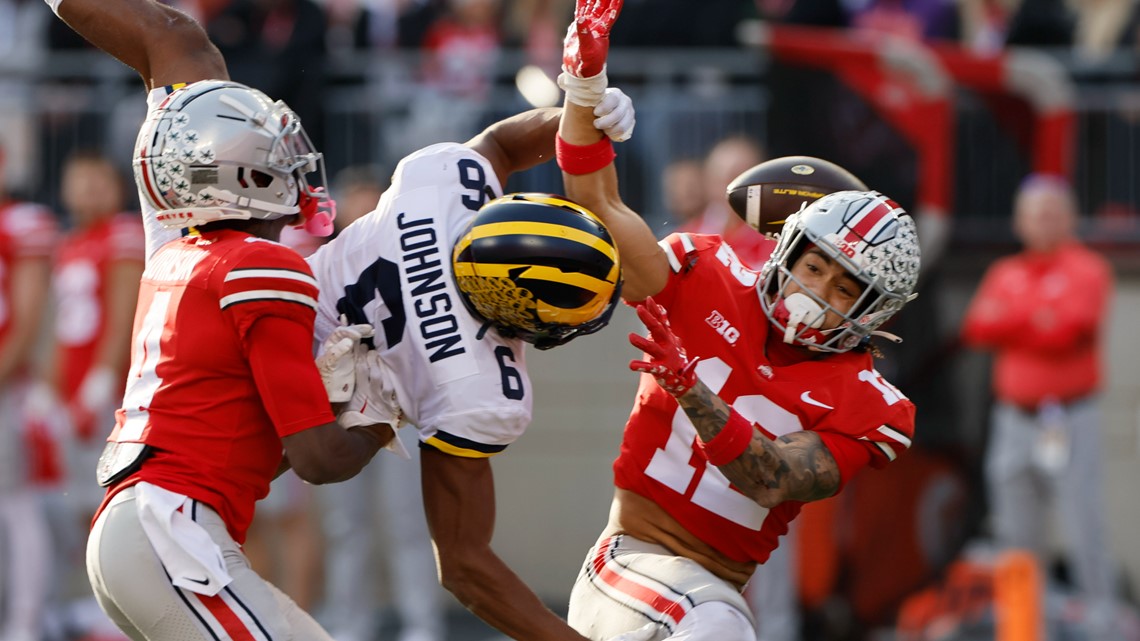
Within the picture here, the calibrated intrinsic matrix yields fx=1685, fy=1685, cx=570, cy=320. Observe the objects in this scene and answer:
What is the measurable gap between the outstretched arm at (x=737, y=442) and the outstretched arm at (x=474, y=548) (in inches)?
22.0

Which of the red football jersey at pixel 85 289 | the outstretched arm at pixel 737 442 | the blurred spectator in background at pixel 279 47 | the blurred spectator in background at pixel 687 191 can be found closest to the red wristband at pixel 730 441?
the outstretched arm at pixel 737 442

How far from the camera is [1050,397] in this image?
9.26 m

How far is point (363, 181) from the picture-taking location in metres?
9.40

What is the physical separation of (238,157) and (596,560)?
1.52m

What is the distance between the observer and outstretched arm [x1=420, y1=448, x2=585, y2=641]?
14.1ft

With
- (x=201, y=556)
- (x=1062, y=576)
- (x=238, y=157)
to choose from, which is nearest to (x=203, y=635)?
(x=201, y=556)

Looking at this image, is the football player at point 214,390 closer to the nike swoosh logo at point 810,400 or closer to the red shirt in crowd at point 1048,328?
the nike swoosh logo at point 810,400

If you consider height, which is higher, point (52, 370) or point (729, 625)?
point (729, 625)

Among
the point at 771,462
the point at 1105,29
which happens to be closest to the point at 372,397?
the point at 771,462

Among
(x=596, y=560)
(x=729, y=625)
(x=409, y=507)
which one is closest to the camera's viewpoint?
(x=729, y=625)

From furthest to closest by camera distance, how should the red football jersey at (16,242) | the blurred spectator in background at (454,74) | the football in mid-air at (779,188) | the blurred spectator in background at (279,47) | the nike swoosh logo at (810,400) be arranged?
the blurred spectator in background at (454,74) < the blurred spectator in background at (279,47) < the red football jersey at (16,242) < the football in mid-air at (779,188) < the nike swoosh logo at (810,400)

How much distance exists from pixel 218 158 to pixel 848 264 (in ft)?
5.41

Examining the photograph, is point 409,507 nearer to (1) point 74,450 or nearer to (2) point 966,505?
(1) point 74,450

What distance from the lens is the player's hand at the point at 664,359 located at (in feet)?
13.3
